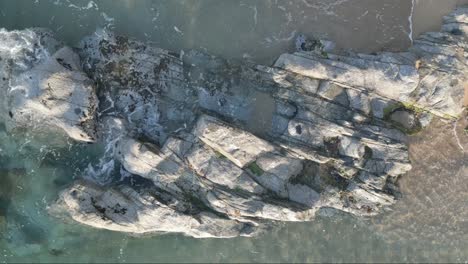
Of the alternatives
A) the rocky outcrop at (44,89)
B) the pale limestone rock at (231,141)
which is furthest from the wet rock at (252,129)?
the rocky outcrop at (44,89)

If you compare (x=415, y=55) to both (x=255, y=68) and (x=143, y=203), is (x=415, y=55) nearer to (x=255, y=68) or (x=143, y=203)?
(x=255, y=68)

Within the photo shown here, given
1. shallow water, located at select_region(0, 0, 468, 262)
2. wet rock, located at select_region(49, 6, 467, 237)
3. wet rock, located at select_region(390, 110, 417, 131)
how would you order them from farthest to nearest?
shallow water, located at select_region(0, 0, 468, 262), wet rock, located at select_region(390, 110, 417, 131), wet rock, located at select_region(49, 6, 467, 237)

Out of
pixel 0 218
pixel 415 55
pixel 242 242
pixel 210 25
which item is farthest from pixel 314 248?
pixel 0 218

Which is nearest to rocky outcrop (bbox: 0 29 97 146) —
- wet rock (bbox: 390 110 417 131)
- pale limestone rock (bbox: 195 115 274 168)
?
pale limestone rock (bbox: 195 115 274 168)

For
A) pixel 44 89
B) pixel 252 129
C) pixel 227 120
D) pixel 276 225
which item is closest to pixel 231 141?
pixel 227 120

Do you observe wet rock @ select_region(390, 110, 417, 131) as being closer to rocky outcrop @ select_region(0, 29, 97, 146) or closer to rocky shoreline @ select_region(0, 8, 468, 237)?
rocky shoreline @ select_region(0, 8, 468, 237)

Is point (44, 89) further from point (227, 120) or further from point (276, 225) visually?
point (276, 225)
